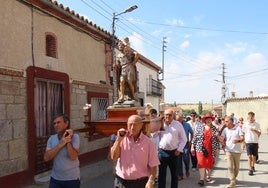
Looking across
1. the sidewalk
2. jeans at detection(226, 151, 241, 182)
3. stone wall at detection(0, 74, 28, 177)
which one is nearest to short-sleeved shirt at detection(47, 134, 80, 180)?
stone wall at detection(0, 74, 28, 177)

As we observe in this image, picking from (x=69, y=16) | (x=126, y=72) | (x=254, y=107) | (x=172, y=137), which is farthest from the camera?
(x=254, y=107)

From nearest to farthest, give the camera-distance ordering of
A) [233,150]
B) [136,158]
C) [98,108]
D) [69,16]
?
[136,158], [233,150], [69,16], [98,108]

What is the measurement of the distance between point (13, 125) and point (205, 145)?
13.3 feet

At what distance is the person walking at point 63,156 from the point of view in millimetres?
4305

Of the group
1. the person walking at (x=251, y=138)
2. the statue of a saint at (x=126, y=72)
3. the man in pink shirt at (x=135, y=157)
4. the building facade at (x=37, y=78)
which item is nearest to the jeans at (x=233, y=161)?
the person walking at (x=251, y=138)

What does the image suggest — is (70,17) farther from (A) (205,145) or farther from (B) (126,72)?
(A) (205,145)

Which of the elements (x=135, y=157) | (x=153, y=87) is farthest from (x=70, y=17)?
(x=153, y=87)

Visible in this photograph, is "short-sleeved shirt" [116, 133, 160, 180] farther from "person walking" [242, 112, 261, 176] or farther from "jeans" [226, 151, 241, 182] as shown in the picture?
"person walking" [242, 112, 261, 176]

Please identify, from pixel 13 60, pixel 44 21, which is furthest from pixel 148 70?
pixel 13 60

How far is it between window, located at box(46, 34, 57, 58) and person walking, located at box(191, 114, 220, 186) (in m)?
4.03

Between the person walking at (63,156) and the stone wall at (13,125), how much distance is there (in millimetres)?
3112

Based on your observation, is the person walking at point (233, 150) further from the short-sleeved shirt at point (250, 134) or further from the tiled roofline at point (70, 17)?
the tiled roofline at point (70, 17)

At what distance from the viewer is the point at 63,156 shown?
4.37m

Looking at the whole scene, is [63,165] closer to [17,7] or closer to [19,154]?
[19,154]
